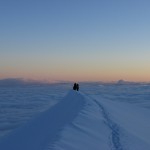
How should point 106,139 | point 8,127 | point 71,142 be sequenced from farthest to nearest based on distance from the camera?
point 8,127 → point 106,139 → point 71,142

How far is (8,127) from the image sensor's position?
65.4 ft

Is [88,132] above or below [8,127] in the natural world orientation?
above

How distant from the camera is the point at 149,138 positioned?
11625 mm

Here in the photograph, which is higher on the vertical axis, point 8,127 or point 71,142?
point 71,142

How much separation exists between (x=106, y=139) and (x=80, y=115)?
334 centimetres

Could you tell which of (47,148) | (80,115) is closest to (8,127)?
(80,115)

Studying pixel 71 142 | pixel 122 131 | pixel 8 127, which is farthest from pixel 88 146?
pixel 8 127

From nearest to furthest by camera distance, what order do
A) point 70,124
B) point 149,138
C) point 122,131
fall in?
Answer: point 70,124 < point 122,131 < point 149,138

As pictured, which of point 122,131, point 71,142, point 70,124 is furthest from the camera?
point 122,131

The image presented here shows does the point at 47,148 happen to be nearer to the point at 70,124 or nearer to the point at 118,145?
the point at 118,145

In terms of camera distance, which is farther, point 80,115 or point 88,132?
point 80,115

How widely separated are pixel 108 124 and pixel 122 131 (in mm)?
1159

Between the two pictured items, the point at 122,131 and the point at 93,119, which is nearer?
the point at 122,131

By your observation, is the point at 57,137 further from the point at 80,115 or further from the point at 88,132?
the point at 80,115
